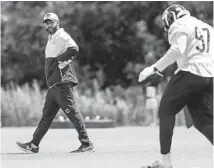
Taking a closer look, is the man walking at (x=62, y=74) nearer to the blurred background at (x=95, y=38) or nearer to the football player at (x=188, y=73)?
the football player at (x=188, y=73)

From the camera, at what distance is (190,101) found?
7133 mm

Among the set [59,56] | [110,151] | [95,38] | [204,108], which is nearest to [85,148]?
[110,151]

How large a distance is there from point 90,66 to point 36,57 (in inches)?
77.6

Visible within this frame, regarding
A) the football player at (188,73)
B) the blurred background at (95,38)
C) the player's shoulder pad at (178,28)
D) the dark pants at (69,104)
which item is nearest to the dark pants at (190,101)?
the football player at (188,73)

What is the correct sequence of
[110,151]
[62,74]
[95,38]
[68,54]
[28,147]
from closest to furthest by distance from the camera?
[68,54]
[62,74]
[28,147]
[110,151]
[95,38]

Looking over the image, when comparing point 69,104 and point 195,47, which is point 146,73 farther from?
point 69,104

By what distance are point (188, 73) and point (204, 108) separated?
379 millimetres

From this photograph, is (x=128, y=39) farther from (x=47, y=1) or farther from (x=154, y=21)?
(x=47, y=1)

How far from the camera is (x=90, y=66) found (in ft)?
85.9

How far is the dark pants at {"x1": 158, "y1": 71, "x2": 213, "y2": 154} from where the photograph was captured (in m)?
6.98

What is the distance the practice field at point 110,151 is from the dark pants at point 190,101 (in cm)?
76

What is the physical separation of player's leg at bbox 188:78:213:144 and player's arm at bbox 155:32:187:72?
427 mm

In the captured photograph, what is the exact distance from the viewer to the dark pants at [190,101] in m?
6.98

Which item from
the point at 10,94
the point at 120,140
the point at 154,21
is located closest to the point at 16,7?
the point at 154,21
